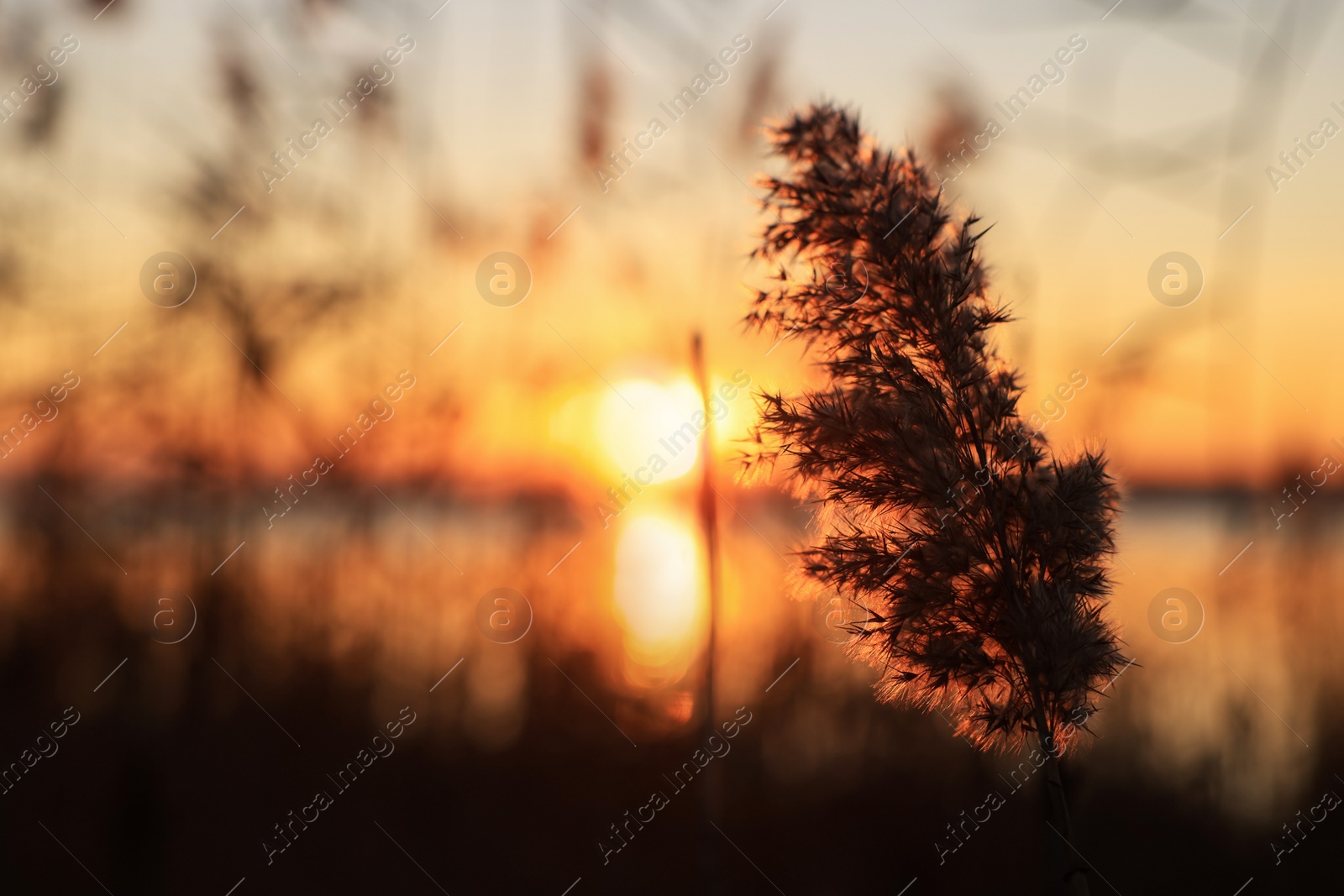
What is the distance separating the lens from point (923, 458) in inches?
67.2

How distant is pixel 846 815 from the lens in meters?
5.32

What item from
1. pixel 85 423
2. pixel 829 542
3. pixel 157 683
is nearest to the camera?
pixel 829 542

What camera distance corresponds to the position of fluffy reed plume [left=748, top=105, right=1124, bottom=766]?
5.60ft

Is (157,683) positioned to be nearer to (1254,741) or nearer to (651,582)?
(651,582)

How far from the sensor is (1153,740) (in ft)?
17.9

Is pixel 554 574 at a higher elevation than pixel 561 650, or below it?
higher

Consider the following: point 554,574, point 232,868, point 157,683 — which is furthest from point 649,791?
point 157,683

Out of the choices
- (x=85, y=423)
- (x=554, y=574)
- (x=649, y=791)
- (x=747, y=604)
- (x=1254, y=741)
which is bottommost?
(x=1254, y=741)

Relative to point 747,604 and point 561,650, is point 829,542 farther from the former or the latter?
point 561,650

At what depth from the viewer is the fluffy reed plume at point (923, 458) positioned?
1708 mm

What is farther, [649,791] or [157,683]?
[649,791]

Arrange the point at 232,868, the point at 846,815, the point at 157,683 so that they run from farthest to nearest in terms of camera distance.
Result: 1. the point at 846,815
2. the point at 157,683
3. the point at 232,868

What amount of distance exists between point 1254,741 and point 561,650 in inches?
175

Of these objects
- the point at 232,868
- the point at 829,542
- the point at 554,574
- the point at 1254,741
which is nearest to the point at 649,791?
the point at 554,574
